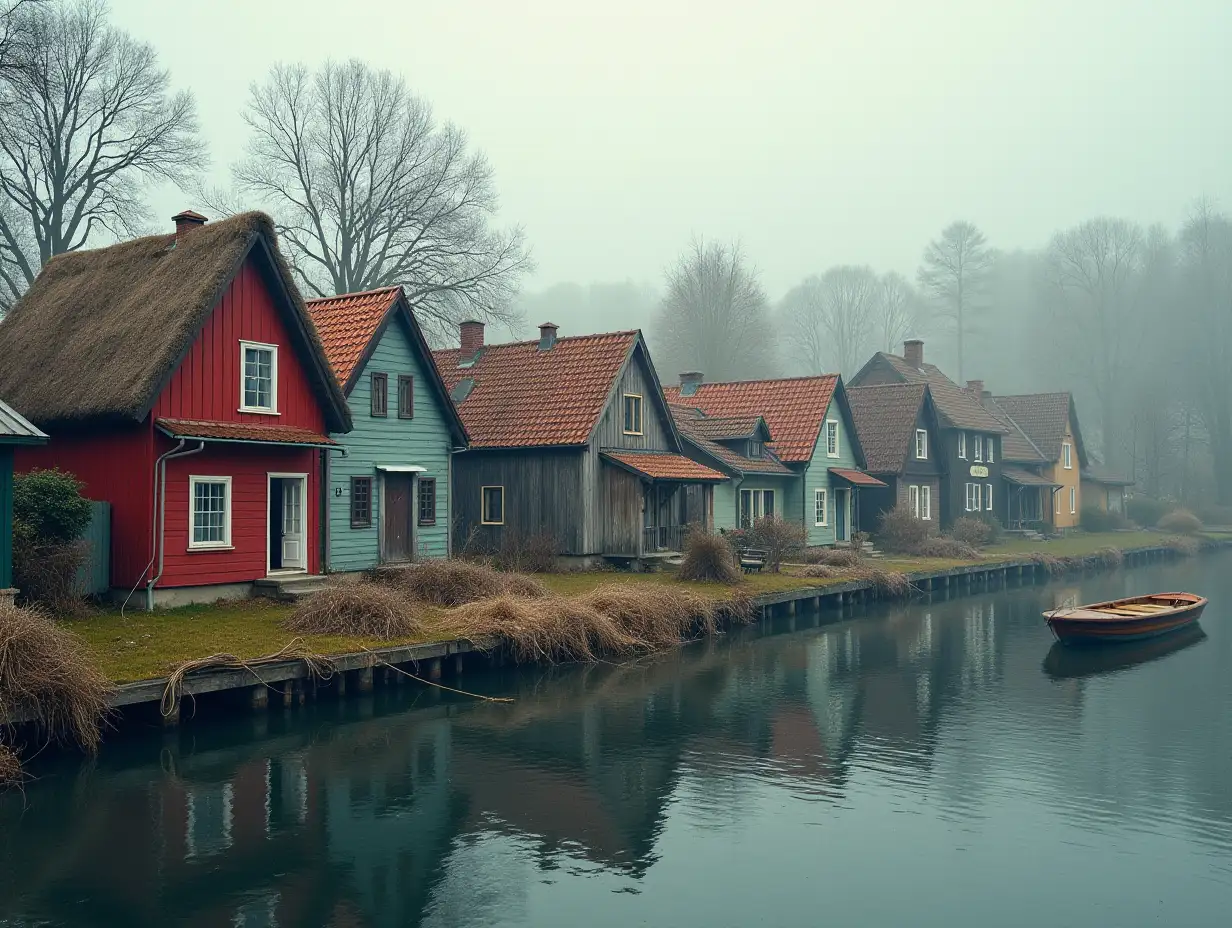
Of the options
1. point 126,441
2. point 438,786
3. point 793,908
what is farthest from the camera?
point 126,441

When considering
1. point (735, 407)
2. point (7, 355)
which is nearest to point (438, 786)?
point (7, 355)

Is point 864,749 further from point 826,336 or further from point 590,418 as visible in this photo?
point 826,336

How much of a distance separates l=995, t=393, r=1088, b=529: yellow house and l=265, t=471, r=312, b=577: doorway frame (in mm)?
47171

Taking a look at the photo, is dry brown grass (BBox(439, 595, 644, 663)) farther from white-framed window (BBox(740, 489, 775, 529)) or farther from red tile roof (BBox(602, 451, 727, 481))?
white-framed window (BBox(740, 489, 775, 529))

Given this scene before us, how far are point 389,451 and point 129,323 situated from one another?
722cm

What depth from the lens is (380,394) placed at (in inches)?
1073

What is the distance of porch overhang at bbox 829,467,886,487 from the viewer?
4222cm

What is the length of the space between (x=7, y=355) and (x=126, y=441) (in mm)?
4918

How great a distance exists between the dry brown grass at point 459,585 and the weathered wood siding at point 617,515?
822 cm

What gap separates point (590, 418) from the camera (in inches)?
1240

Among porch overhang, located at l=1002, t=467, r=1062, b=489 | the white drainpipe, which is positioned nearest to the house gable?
the white drainpipe

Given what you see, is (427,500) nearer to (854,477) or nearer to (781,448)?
(781,448)

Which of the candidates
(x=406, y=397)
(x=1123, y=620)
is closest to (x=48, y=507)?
(x=406, y=397)

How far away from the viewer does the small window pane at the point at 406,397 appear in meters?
27.9
